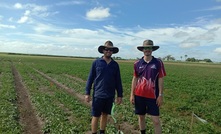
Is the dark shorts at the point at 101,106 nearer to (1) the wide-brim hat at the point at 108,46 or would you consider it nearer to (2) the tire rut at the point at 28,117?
(1) the wide-brim hat at the point at 108,46

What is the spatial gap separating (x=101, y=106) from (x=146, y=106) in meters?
1.11

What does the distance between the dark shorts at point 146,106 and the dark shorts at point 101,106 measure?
66cm

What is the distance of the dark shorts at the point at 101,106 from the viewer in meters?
6.11

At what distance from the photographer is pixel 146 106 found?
616cm

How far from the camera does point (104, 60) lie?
237 inches

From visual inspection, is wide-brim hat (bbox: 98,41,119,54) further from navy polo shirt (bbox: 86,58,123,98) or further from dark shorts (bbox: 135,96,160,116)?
dark shorts (bbox: 135,96,160,116)

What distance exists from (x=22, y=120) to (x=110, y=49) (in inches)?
196

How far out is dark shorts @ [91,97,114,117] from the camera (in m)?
6.11

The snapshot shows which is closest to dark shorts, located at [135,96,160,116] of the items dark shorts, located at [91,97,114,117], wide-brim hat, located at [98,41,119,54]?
dark shorts, located at [91,97,114,117]

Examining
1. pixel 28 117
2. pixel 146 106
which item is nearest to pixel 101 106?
pixel 146 106

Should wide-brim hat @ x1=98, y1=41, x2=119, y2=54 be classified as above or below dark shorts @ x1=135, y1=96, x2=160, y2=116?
above

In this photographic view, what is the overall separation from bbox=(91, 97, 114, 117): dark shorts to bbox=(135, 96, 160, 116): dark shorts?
656mm

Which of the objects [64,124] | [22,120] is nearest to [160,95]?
[64,124]

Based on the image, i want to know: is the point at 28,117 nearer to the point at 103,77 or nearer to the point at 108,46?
the point at 103,77
